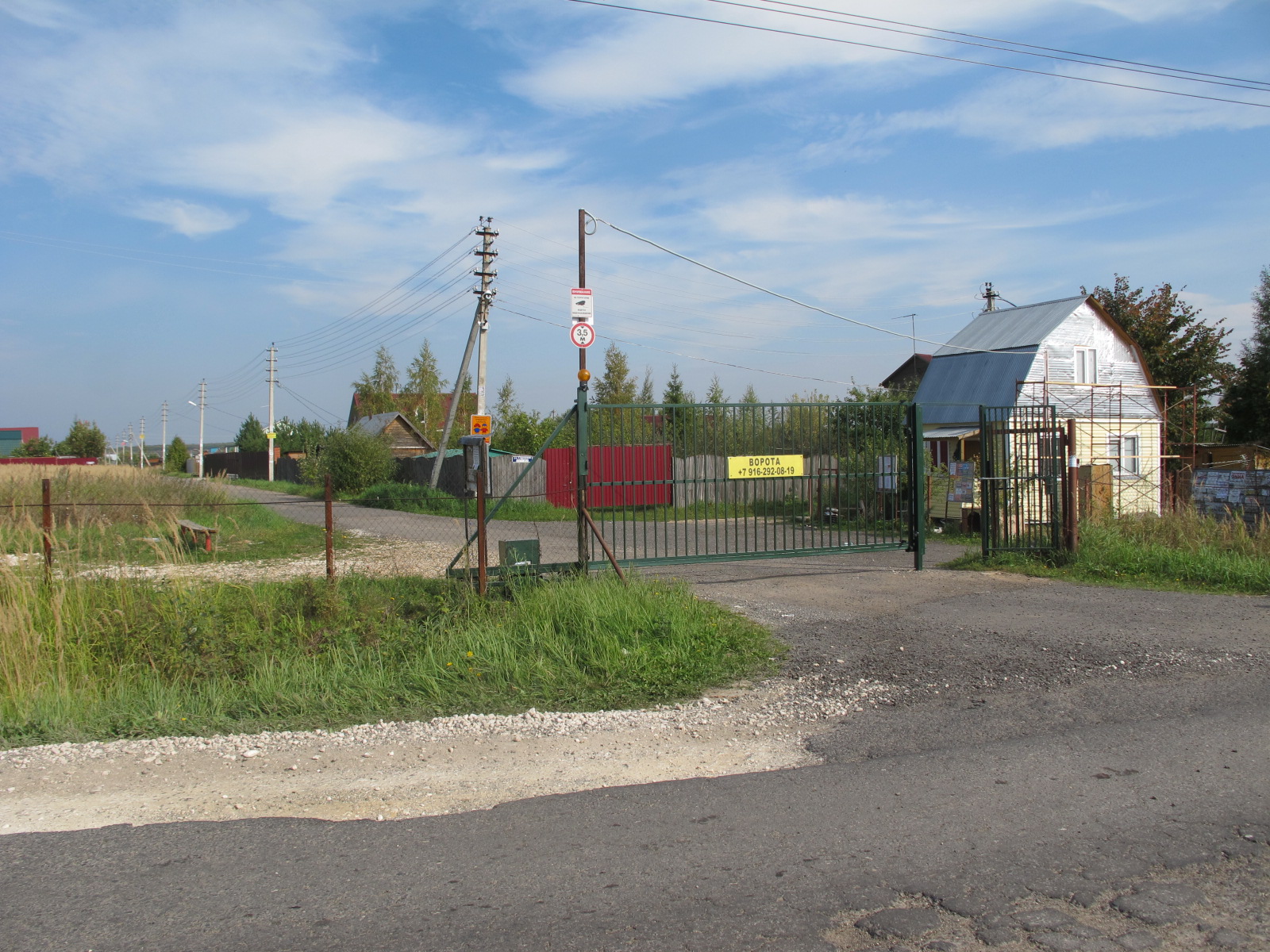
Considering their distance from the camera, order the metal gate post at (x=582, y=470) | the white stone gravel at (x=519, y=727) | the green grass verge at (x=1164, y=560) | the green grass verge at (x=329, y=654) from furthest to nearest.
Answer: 1. the green grass verge at (x=1164, y=560)
2. the metal gate post at (x=582, y=470)
3. the green grass verge at (x=329, y=654)
4. the white stone gravel at (x=519, y=727)

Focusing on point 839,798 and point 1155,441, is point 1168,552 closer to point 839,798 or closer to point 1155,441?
point 839,798

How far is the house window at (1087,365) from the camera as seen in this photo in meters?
30.7

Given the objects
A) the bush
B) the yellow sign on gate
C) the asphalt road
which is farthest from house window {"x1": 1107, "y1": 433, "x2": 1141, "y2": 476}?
the bush

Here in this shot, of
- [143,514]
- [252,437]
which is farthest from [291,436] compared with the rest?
[143,514]

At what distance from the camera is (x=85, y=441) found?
79.9 meters

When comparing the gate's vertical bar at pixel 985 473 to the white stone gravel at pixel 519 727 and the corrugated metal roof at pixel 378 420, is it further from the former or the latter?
the corrugated metal roof at pixel 378 420

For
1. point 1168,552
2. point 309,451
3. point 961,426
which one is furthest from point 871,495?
point 309,451

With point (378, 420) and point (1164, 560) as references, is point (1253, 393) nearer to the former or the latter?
point (1164, 560)

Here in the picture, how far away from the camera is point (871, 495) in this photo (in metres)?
11.8

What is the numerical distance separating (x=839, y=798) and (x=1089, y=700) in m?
2.87

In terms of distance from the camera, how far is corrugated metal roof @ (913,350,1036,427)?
98.3 feet

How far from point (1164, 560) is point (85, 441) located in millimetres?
89572

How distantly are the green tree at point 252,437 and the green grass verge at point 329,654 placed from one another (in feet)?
245

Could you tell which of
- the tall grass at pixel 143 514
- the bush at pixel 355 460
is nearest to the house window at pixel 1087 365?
the tall grass at pixel 143 514
